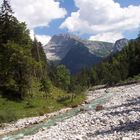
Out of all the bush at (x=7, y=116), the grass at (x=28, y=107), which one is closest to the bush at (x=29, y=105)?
the grass at (x=28, y=107)

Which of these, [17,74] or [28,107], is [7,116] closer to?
[28,107]

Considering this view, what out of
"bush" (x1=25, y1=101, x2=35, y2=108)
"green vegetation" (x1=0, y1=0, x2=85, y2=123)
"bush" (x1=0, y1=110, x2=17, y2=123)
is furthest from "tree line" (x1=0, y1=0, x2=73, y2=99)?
"bush" (x1=0, y1=110, x2=17, y2=123)

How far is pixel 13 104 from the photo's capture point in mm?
67750

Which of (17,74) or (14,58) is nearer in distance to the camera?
(14,58)

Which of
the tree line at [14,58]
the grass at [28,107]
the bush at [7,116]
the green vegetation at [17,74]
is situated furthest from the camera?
the tree line at [14,58]

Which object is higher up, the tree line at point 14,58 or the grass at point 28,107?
the tree line at point 14,58

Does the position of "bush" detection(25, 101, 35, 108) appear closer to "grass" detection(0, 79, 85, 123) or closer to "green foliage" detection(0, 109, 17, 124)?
"grass" detection(0, 79, 85, 123)

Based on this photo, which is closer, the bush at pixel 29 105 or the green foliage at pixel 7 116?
the green foliage at pixel 7 116

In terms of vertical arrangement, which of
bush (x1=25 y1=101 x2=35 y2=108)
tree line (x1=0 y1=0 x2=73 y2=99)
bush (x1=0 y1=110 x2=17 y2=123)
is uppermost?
tree line (x1=0 y1=0 x2=73 y2=99)

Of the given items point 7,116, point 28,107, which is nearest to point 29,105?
point 28,107

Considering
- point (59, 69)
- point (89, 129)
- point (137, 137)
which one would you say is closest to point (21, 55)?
point (89, 129)

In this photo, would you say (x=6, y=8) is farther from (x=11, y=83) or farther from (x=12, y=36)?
(x=11, y=83)

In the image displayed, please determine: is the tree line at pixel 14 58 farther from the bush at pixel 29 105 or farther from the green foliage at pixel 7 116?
the green foliage at pixel 7 116

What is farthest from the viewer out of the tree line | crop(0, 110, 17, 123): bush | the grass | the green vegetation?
the tree line
